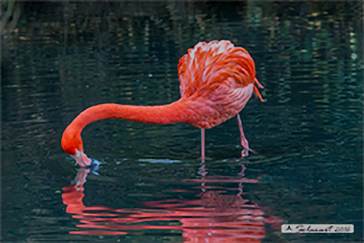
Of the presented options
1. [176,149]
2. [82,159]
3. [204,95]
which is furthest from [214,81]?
[82,159]

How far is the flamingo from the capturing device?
462 cm

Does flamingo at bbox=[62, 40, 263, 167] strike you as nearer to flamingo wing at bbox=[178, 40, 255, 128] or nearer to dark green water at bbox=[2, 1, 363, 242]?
flamingo wing at bbox=[178, 40, 255, 128]

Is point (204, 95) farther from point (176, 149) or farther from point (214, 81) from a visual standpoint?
point (176, 149)

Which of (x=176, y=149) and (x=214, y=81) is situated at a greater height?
(x=214, y=81)

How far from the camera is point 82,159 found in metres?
4.68

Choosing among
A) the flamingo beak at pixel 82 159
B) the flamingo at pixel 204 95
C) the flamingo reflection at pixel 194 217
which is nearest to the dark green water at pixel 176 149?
the flamingo reflection at pixel 194 217

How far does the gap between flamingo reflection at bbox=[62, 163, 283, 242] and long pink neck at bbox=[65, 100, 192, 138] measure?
618 millimetres

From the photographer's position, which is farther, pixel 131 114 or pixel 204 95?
pixel 204 95

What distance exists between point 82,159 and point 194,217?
1.30 m

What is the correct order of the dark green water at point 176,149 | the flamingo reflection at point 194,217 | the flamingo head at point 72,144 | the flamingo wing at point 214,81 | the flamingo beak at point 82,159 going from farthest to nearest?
1. the flamingo wing at point 214,81
2. the flamingo beak at point 82,159
3. the flamingo head at point 72,144
4. the dark green water at point 176,149
5. the flamingo reflection at point 194,217

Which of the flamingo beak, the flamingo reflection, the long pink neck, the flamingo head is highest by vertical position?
the long pink neck

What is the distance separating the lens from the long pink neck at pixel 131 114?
446 centimetres

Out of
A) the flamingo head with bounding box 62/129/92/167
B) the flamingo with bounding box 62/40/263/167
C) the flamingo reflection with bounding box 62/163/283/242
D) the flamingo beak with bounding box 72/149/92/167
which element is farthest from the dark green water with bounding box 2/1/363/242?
the flamingo with bounding box 62/40/263/167

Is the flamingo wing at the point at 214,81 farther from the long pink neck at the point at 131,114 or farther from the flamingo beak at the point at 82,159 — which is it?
the flamingo beak at the point at 82,159
